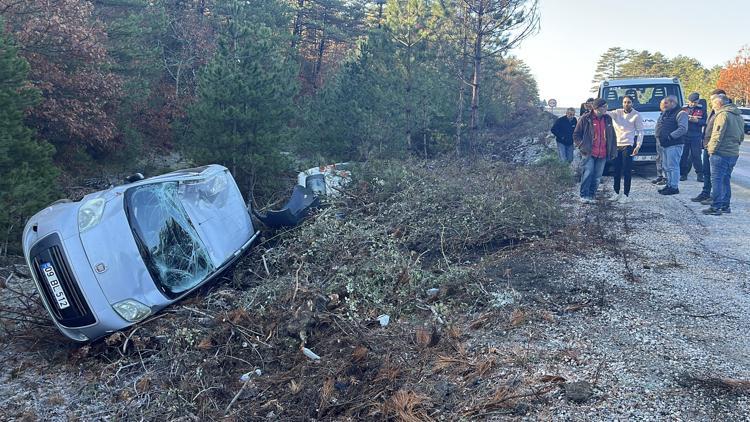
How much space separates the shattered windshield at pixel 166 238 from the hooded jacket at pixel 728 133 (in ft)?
25.2

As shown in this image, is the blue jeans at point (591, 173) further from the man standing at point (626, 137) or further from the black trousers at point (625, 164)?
the black trousers at point (625, 164)

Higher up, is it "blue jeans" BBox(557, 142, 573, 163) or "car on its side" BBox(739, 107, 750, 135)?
"car on its side" BBox(739, 107, 750, 135)

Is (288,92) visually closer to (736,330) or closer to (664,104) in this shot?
(664,104)

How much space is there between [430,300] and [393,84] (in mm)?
12677

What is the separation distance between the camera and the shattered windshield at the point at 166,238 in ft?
17.6

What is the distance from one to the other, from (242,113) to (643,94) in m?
9.57

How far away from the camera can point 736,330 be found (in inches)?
183

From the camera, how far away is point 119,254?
5.11 m

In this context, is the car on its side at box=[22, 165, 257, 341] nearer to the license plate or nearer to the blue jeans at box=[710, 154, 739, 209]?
the license plate

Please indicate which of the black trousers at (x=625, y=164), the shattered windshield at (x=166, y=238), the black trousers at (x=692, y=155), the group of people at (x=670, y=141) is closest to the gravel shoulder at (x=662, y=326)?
the group of people at (x=670, y=141)

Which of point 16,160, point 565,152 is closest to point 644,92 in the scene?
point 565,152

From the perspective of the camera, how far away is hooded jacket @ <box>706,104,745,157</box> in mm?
8094

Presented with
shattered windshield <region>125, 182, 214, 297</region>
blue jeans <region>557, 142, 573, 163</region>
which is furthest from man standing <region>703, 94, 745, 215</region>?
shattered windshield <region>125, 182, 214, 297</region>

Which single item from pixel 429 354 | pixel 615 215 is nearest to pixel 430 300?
pixel 429 354
